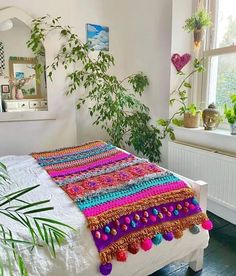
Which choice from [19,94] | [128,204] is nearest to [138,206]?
[128,204]

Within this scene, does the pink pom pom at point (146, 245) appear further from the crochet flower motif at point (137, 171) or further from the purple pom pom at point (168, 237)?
the crochet flower motif at point (137, 171)

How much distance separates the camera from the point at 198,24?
2.27 meters

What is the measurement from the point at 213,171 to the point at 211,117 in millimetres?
480

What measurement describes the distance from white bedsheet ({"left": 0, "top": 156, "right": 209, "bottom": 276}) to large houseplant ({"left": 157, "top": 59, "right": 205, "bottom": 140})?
3.95 feet

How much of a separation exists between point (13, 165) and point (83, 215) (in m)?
0.86

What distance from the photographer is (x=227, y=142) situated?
203 centimetres

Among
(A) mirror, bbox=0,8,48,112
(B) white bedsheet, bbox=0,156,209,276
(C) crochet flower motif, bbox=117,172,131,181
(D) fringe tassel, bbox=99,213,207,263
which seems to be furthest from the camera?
(A) mirror, bbox=0,8,48,112

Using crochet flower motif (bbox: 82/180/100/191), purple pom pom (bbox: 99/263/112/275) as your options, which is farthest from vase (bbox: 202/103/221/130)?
purple pom pom (bbox: 99/263/112/275)

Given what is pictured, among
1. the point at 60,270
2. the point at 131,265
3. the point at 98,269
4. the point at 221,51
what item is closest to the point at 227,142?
the point at 221,51

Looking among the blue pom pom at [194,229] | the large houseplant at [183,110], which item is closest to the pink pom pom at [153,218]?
the blue pom pom at [194,229]

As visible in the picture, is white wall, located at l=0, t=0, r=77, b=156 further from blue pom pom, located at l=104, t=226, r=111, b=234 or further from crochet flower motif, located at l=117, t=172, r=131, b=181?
blue pom pom, located at l=104, t=226, r=111, b=234

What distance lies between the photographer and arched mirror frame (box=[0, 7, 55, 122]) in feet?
7.99

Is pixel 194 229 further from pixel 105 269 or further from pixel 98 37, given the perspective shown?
pixel 98 37

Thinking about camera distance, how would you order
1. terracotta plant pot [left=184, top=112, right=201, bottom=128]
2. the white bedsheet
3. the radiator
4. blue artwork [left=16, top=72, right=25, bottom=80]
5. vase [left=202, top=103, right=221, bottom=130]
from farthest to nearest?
blue artwork [left=16, top=72, right=25, bottom=80], terracotta plant pot [left=184, top=112, right=201, bottom=128], vase [left=202, top=103, right=221, bottom=130], the radiator, the white bedsheet
